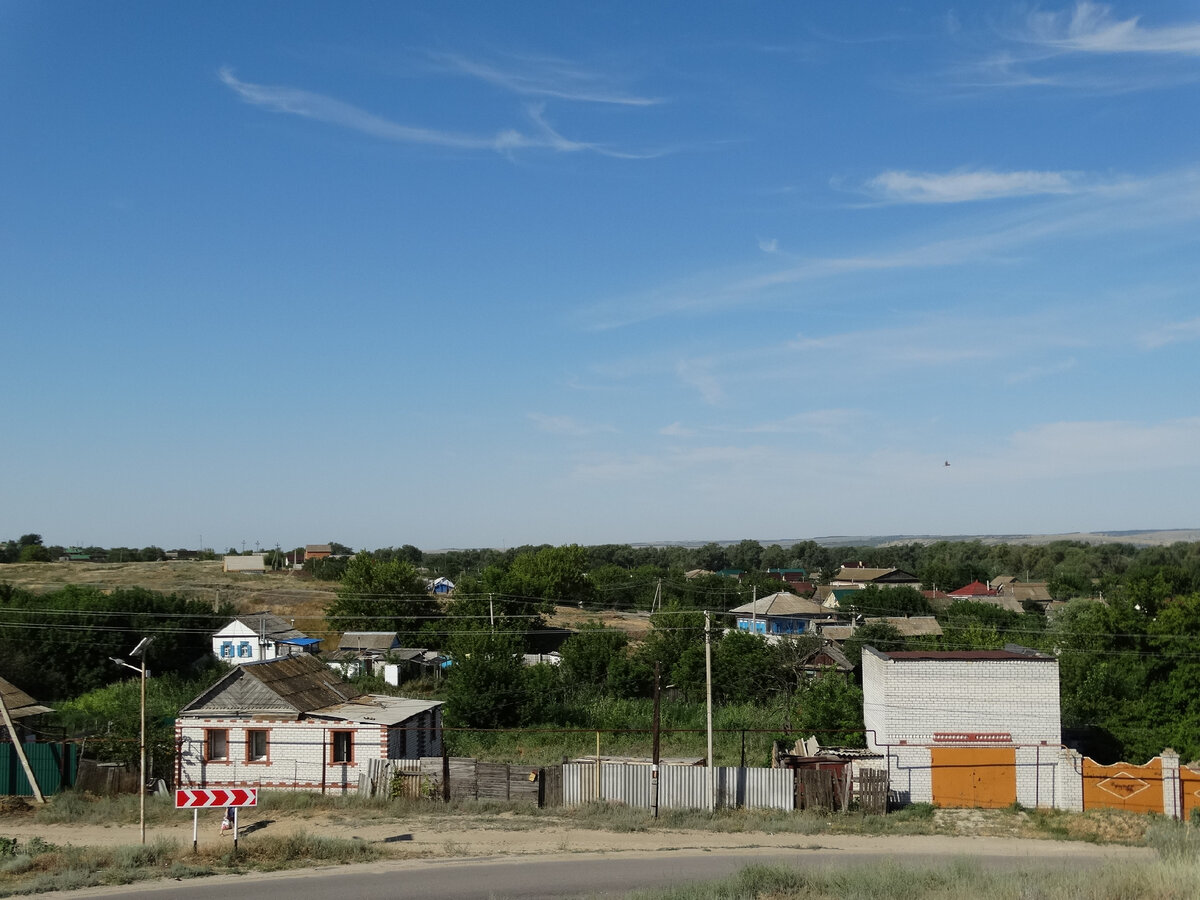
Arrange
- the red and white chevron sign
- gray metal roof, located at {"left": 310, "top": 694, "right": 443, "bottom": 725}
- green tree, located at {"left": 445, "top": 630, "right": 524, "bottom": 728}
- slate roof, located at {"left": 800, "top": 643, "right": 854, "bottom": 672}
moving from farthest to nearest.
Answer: slate roof, located at {"left": 800, "top": 643, "right": 854, "bottom": 672} → green tree, located at {"left": 445, "top": 630, "right": 524, "bottom": 728} → gray metal roof, located at {"left": 310, "top": 694, "right": 443, "bottom": 725} → the red and white chevron sign

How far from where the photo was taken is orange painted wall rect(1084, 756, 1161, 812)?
1172 inches

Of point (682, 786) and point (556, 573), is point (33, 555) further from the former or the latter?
point (682, 786)

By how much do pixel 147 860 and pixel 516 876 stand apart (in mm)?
8592

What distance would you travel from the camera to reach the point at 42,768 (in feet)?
102

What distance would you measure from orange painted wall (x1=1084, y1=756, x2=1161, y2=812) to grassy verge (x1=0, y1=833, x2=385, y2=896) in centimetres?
2188

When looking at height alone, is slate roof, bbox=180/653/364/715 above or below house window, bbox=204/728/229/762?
above

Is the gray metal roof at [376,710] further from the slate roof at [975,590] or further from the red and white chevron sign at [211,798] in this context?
the slate roof at [975,590]

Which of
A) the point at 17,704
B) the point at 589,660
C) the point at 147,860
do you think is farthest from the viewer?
the point at 589,660

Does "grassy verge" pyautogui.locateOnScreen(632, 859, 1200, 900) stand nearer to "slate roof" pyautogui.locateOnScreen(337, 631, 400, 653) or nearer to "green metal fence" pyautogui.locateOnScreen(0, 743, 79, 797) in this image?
"green metal fence" pyautogui.locateOnScreen(0, 743, 79, 797)

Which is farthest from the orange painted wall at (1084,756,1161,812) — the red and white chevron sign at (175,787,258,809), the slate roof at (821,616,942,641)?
the slate roof at (821,616,942,641)

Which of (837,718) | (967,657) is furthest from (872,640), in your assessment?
(967,657)

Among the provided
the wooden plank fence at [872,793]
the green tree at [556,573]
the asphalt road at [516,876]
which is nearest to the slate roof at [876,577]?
the green tree at [556,573]

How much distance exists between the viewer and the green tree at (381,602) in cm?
7312

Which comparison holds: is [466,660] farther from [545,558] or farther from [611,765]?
[545,558]
